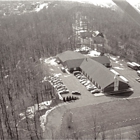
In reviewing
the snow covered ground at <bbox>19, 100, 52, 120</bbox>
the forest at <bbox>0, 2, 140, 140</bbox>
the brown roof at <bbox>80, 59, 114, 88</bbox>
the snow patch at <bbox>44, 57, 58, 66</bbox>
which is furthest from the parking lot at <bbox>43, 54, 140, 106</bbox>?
the snow covered ground at <bbox>19, 100, 52, 120</bbox>

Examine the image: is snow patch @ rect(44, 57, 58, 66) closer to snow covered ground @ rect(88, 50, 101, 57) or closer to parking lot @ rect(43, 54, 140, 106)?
parking lot @ rect(43, 54, 140, 106)

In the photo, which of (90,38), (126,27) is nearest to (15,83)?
(90,38)

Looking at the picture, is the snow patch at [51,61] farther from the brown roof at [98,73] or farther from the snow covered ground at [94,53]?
the snow covered ground at [94,53]

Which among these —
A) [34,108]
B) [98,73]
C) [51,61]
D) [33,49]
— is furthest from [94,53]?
[34,108]

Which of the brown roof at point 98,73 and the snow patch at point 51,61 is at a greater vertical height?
the brown roof at point 98,73

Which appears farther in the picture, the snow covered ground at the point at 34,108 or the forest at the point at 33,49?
the snow covered ground at the point at 34,108

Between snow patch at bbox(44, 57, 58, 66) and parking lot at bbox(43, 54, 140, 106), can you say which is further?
snow patch at bbox(44, 57, 58, 66)

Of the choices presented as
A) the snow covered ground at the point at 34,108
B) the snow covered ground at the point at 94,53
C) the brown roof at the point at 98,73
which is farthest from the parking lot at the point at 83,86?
the snow covered ground at the point at 94,53

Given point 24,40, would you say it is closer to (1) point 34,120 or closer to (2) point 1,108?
(2) point 1,108

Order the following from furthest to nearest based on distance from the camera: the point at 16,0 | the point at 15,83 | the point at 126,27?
the point at 16,0 < the point at 126,27 < the point at 15,83
